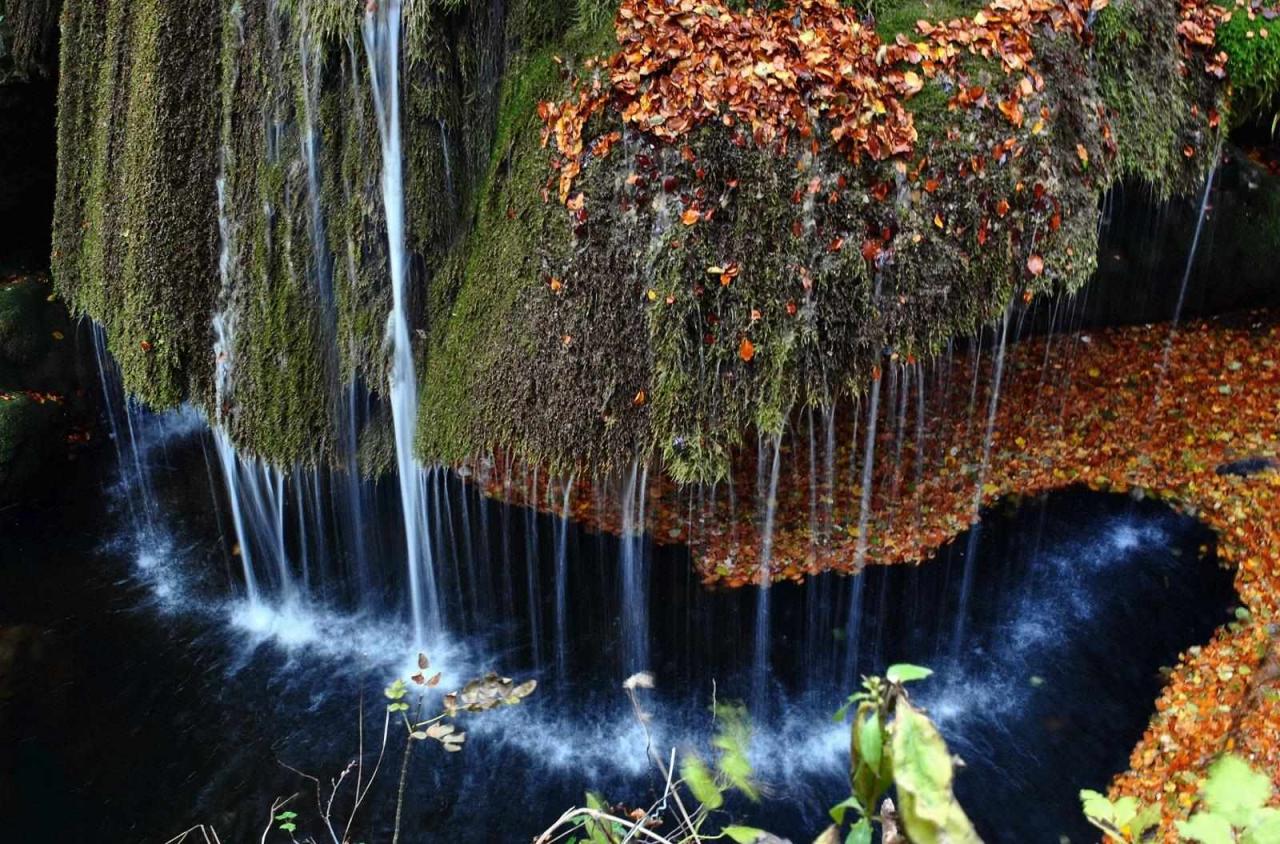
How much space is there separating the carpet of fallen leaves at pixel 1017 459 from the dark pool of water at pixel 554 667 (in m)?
0.29

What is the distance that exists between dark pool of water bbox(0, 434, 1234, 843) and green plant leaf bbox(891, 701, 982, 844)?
4.30 meters

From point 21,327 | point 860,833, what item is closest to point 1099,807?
point 860,833

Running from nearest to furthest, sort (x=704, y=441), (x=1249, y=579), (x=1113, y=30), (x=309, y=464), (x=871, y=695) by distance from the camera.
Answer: (x=871, y=695) < (x=704, y=441) < (x=1113, y=30) < (x=309, y=464) < (x=1249, y=579)

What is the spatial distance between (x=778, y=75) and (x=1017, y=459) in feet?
17.5

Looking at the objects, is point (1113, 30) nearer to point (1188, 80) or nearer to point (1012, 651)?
point (1188, 80)

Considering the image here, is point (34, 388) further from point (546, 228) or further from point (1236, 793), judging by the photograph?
point (1236, 793)

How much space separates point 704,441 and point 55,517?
7129 millimetres

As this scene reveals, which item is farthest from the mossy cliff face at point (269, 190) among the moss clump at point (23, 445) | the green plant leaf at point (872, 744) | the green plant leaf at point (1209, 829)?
the green plant leaf at point (1209, 829)

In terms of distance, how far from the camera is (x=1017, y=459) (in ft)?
27.1

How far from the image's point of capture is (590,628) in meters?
7.03

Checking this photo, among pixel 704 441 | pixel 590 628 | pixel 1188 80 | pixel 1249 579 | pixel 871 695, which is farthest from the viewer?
pixel 590 628

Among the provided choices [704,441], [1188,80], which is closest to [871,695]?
[704,441]

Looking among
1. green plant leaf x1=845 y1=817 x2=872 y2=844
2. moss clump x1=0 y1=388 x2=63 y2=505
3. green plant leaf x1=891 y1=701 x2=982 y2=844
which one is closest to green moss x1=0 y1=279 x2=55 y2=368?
moss clump x1=0 y1=388 x2=63 y2=505

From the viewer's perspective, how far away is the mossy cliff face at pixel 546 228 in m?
4.47
